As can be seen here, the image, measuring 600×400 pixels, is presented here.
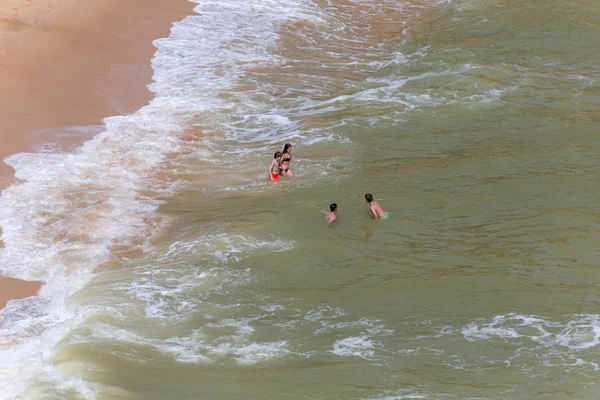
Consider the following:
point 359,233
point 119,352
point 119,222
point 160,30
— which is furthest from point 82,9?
point 119,352

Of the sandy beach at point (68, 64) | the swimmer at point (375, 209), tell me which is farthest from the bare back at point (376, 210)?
the sandy beach at point (68, 64)

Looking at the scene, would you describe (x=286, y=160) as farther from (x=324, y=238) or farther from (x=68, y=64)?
(x=68, y=64)

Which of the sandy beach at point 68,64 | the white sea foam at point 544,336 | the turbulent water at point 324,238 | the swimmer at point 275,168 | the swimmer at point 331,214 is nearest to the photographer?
the white sea foam at point 544,336

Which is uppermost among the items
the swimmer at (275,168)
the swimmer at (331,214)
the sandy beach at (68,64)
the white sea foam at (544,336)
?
the sandy beach at (68,64)

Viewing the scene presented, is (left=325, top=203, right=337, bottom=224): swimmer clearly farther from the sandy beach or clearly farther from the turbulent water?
the sandy beach

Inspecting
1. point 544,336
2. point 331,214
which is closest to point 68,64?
point 331,214

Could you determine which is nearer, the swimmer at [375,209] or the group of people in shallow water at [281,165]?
the swimmer at [375,209]

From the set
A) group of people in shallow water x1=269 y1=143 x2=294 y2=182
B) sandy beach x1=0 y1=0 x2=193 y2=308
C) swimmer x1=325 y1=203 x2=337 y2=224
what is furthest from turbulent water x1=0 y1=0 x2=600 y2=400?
sandy beach x1=0 y1=0 x2=193 y2=308

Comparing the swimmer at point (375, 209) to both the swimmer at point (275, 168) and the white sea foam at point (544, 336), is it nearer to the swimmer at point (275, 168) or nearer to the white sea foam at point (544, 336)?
the swimmer at point (275, 168)
